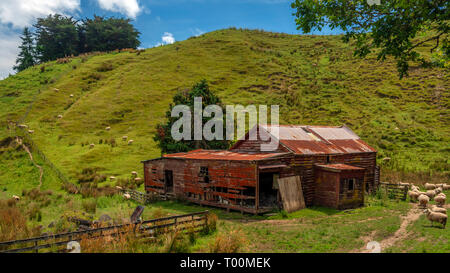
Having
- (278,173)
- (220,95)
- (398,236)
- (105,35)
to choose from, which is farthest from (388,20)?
(105,35)

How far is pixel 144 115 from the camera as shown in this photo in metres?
49.6

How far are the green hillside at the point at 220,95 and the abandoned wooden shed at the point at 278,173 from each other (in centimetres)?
1254

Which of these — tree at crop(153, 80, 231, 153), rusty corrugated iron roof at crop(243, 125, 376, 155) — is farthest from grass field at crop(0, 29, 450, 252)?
rusty corrugated iron roof at crop(243, 125, 376, 155)

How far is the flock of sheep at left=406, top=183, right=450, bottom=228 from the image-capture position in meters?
12.7

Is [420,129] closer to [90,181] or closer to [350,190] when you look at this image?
[350,190]

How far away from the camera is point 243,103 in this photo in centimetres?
5309

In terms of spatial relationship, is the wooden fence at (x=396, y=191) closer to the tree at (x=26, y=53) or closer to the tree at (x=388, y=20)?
the tree at (x=388, y=20)

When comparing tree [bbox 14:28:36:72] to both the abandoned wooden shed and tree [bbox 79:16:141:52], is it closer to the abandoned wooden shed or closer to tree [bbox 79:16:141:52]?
tree [bbox 79:16:141:52]

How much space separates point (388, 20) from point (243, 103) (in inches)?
1697

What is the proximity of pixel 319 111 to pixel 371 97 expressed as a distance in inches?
456

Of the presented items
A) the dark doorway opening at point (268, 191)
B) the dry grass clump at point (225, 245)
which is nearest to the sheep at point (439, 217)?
the dark doorway opening at point (268, 191)

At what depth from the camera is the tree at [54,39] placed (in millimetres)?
86938

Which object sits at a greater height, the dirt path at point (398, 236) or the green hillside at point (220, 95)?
→ the green hillside at point (220, 95)
